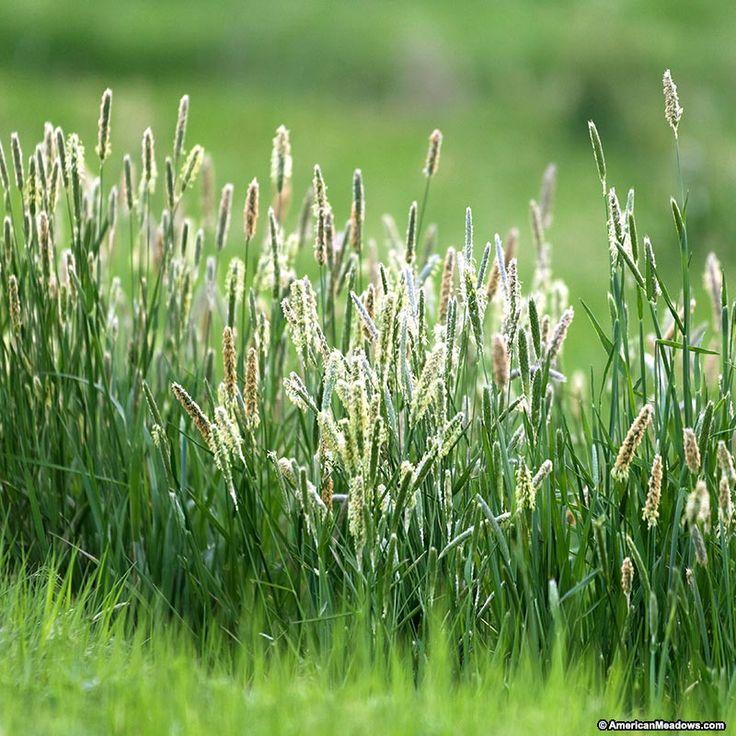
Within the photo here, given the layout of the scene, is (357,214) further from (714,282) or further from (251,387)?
(714,282)

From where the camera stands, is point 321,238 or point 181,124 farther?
point 181,124

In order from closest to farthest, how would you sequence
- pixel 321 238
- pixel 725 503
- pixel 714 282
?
1. pixel 725 503
2. pixel 321 238
3. pixel 714 282

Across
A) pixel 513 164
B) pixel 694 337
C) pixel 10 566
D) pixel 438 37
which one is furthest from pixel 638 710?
pixel 438 37

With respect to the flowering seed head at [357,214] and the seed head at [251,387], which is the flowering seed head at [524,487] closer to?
the seed head at [251,387]

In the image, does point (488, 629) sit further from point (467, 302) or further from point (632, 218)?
point (632, 218)

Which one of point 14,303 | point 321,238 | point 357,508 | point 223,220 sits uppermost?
point 223,220

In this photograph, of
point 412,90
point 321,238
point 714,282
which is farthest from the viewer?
point 412,90

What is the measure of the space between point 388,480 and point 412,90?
34.6 ft

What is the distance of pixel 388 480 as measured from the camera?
1994 mm

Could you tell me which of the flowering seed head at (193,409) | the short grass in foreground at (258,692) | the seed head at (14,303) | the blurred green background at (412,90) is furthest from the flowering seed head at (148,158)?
the blurred green background at (412,90)

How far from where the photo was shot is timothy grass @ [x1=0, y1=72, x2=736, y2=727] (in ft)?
5.87

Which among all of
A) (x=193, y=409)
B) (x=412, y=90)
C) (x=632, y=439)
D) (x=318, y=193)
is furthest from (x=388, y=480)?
(x=412, y=90)

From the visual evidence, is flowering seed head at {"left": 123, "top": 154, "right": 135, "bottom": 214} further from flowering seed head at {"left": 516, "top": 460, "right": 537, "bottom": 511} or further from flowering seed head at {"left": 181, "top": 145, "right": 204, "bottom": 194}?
flowering seed head at {"left": 516, "top": 460, "right": 537, "bottom": 511}

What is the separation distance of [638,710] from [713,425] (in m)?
0.56
